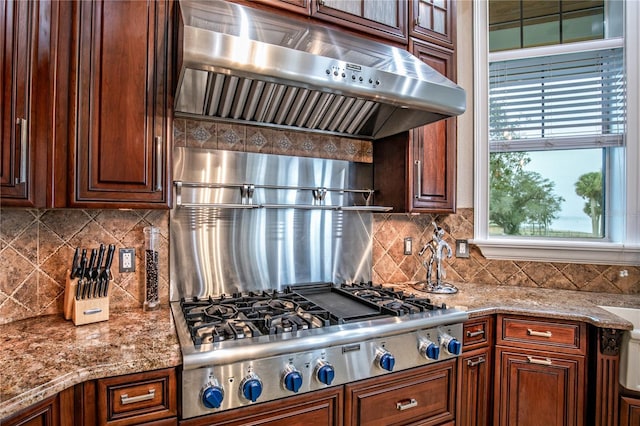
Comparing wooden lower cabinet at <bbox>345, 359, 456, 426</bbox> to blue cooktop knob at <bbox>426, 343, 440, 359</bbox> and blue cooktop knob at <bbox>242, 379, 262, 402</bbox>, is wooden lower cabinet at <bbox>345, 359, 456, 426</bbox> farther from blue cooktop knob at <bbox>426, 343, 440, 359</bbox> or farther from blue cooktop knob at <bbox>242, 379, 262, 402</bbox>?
blue cooktop knob at <bbox>242, 379, 262, 402</bbox>

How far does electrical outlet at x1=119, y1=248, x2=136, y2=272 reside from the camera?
1757 millimetres

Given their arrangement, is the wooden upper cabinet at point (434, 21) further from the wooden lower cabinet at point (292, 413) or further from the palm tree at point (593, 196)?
the wooden lower cabinet at point (292, 413)

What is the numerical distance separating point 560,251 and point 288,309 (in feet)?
5.76

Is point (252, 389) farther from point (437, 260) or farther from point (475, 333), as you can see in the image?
point (437, 260)

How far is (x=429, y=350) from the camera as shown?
161cm

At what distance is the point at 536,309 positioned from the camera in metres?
1.83

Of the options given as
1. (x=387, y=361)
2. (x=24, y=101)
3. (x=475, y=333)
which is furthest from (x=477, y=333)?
(x=24, y=101)

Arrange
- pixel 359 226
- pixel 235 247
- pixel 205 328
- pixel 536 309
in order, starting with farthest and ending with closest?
1. pixel 359 226
2. pixel 235 247
3. pixel 536 309
4. pixel 205 328

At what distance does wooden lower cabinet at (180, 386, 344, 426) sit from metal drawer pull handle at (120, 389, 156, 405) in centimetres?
14

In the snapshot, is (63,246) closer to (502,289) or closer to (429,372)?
(429,372)

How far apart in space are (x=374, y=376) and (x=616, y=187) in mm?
1934

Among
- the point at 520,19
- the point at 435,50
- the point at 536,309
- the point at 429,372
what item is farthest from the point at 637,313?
the point at 520,19

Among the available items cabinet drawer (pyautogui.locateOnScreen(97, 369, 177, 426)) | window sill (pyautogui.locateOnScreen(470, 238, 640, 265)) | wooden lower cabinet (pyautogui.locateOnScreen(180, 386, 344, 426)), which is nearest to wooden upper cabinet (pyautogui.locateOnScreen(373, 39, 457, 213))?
window sill (pyautogui.locateOnScreen(470, 238, 640, 265))

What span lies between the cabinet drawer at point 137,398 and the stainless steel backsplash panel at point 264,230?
708mm
